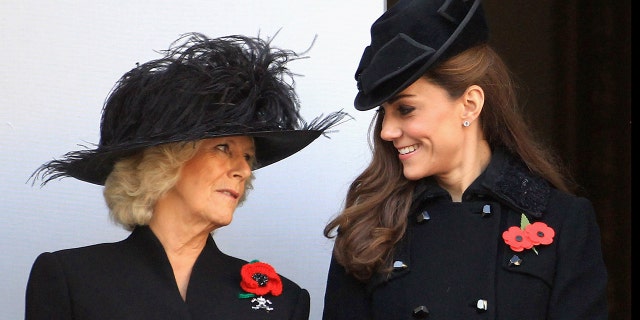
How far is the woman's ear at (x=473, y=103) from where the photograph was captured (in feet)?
10.5

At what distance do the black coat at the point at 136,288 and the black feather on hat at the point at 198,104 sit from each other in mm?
247

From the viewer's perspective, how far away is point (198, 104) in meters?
3.11

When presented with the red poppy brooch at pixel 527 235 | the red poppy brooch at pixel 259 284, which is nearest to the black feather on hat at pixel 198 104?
the red poppy brooch at pixel 259 284

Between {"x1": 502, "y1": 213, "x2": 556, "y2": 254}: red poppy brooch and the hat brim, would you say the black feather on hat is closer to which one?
the hat brim

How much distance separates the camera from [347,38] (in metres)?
4.11

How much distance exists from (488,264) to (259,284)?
585mm

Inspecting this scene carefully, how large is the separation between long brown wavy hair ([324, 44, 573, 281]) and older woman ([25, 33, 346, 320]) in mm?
203

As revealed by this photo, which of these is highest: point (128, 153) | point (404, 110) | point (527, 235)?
point (404, 110)

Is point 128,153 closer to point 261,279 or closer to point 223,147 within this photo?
point 223,147

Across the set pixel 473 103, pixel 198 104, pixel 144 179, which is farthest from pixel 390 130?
pixel 144 179

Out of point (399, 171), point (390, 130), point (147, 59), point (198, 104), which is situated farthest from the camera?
point (147, 59)

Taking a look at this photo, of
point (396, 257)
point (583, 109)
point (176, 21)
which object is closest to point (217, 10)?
point (176, 21)

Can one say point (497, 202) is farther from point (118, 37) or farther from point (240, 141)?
point (118, 37)

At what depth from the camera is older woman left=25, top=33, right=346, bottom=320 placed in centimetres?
308
